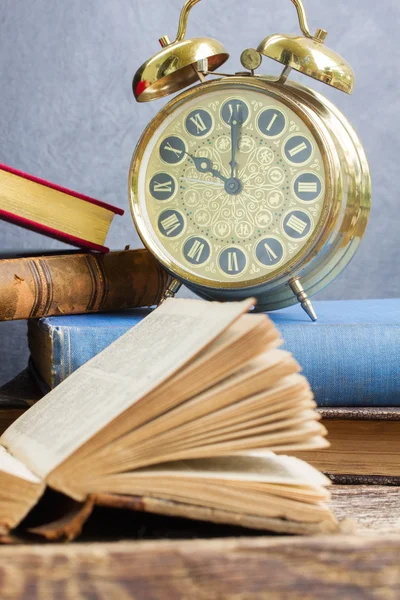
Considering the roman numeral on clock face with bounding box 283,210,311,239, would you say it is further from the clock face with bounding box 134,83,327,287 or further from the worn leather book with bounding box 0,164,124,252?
the worn leather book with bounding box 0,164,124,252

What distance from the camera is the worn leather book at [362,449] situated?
3.48ft

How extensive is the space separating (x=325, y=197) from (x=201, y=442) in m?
0.58

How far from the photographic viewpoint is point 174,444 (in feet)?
2.23

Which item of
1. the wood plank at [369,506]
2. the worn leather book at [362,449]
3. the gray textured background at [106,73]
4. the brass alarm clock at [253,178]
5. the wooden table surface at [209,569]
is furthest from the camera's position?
the gray textured background at [106,73]

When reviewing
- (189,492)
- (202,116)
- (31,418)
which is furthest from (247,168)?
(189,492)

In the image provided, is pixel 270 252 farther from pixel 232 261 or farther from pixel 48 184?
pixel 48 184

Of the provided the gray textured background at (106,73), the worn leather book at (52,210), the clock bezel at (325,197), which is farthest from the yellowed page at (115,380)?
the gray textured background at (106,73)

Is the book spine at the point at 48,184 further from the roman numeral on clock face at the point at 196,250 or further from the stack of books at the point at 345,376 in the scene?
the stack of books at the point at 345,376

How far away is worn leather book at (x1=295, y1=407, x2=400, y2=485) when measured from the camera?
106cm

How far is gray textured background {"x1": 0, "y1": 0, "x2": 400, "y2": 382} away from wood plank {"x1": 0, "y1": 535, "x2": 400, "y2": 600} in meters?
1.19

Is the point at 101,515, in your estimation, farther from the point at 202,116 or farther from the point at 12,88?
the point at 12,88

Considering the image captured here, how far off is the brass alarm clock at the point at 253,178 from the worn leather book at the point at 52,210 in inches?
3.1

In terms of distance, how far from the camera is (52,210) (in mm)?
1260

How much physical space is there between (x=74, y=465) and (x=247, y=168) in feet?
2.19
